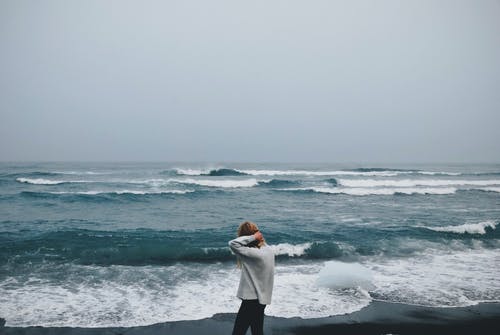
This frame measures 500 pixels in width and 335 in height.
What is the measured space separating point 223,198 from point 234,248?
1988 cm

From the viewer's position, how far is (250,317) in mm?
3205

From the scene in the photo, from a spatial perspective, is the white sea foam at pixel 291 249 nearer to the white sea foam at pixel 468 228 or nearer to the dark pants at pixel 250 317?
the white sea foam at pixel 468 228

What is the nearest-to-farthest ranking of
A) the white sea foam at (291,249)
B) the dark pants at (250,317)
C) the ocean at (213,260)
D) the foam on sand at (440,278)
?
the dark pants at (250,317) → the ocean at (213,260) → the foam on sand at (440,278) → the white sea foam at (291,249)

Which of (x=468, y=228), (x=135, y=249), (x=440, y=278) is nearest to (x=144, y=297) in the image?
(x=135, y=249)

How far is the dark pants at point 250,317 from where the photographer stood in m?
3.16

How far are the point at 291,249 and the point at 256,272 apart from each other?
7.03 meters

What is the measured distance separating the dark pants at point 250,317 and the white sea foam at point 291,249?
647 centimetres

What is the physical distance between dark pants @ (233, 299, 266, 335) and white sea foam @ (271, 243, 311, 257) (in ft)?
21.2

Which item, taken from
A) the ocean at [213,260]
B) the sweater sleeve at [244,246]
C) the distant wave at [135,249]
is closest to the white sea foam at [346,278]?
the ocean at [213,260]

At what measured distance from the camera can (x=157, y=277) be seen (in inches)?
298

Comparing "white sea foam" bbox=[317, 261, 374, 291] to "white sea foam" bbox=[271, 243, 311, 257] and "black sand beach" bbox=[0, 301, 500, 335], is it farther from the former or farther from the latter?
"white sea foam" bbox=[271, 243, 311, 257]

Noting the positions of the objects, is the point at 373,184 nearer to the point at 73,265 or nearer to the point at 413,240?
the point at 413,240

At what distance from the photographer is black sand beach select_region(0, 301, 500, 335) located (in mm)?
4875

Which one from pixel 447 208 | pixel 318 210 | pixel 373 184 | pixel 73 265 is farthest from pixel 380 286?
pixel 373 184
